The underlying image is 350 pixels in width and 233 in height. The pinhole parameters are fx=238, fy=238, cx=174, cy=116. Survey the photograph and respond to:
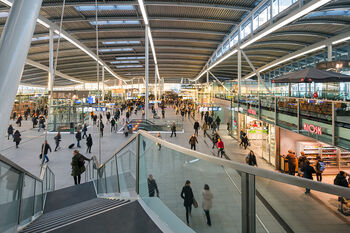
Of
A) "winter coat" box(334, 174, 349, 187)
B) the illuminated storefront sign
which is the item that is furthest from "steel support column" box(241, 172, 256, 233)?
the illuminated storefront sign

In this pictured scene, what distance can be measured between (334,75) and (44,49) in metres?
34.6

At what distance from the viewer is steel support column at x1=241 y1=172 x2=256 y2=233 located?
1.46 m

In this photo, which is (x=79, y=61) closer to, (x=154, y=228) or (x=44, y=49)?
(x=44, y=49)

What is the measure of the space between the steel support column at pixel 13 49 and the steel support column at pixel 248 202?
1.89 meters

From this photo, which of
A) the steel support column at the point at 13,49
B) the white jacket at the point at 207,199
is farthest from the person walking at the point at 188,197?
the steel support column at the point at 13,49

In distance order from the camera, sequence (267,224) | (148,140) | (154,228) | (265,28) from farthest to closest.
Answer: (265,28)
(148,140)
(154,228)
(267,224)

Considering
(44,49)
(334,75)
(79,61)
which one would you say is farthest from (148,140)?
(79,61)

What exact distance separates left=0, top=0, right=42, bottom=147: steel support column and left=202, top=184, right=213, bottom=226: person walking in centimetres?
169

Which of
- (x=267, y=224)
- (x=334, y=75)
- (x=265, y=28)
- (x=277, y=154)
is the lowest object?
(x=277, y=154)

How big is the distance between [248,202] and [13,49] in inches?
84.3

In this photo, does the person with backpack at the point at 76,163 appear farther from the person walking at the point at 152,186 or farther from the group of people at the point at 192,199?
the group of people at the point at 192,199

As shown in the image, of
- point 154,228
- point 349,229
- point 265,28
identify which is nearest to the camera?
point 349,229

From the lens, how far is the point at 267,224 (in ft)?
4.61

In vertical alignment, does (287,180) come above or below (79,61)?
below
